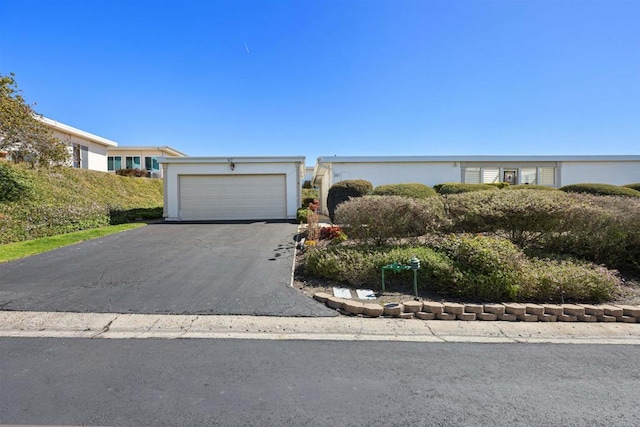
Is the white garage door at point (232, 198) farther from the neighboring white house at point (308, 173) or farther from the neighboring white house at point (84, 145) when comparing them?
the neighboring white house at point (308, 173)

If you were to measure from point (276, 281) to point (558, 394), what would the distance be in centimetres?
433

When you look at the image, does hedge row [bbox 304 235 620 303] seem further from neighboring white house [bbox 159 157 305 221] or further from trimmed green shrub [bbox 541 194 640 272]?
neighboring white house [bbox 159 157 305 221]

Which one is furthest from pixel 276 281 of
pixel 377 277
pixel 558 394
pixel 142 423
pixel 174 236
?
pixel 174 236

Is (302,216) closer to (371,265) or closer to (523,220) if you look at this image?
(371,265)

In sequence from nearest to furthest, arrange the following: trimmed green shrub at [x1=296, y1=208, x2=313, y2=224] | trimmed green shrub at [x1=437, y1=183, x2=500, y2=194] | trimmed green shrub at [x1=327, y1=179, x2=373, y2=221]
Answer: trimmed green shrub at [x1=327, y1=179, x2=373, y2=221], trimmed green shrub at [x1=437, y1=183, x2=500, y2=194], trimmed green shrub at [x1=296, y1=208, x2=313, y2=224]

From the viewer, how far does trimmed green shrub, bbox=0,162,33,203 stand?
1044cm

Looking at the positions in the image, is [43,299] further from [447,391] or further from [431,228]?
[431,228]

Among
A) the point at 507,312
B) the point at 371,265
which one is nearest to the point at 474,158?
the point at 371,265

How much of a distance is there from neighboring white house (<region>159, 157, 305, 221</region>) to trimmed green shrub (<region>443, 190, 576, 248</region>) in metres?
8.91

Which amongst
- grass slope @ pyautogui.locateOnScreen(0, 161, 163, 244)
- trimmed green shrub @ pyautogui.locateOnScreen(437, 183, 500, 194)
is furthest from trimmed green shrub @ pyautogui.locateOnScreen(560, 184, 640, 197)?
grass slope @ pyautogui.locateOnScreen(0, 161, 163, 244)

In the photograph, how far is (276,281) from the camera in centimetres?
591

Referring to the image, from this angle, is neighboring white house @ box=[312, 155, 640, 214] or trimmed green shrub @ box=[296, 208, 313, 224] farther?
neighboring white house @ box=[312, 155, 640, 214]

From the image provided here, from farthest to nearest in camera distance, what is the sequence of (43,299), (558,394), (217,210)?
1. (217,210)
2. (43,299)
3. (558,394)

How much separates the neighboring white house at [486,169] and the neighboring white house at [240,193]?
2.22 meters
